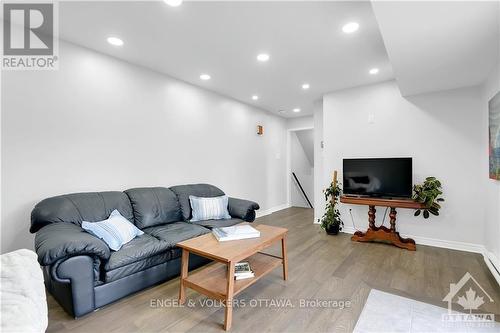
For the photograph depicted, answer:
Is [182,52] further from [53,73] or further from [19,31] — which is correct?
[19,31]

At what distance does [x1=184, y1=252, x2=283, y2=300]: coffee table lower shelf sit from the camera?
6.19 ft

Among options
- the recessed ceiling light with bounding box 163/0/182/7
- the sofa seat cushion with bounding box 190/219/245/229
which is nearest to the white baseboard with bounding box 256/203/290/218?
the sofa seat cushion with bounding box 190/219/245/229

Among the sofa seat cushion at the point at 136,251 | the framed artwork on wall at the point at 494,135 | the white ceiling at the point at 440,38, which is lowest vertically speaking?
the sofa seat cushion at the point at 136,251

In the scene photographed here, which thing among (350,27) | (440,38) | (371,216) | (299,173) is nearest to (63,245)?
(350,27)

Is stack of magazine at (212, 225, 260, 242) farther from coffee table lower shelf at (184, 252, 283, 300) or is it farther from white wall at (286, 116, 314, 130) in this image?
white wall at (286, 116, 314, 130)

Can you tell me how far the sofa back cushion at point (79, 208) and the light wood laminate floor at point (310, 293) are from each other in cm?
72

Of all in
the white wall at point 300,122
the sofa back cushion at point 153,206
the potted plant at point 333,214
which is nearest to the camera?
the sofa back cushion at point 153,206

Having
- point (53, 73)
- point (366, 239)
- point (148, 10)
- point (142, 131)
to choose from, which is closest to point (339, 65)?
point (148, 10)

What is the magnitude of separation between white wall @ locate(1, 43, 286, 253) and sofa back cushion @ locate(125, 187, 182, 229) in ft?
0.96

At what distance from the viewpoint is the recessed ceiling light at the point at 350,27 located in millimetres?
2260

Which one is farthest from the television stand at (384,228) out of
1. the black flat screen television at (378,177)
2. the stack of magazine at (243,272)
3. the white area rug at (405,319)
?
the stack of magazine at (243,272)

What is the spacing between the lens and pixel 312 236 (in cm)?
403

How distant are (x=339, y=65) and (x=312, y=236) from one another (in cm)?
270

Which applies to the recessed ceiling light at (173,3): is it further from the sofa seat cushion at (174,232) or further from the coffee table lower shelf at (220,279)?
the coffee table lower shelf at (220,279)
